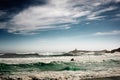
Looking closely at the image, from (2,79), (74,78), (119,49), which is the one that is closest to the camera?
(2,79)

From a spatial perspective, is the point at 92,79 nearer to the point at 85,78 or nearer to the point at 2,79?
the point at 85,78

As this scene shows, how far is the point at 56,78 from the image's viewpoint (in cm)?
1148

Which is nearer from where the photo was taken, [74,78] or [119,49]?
[74,78]

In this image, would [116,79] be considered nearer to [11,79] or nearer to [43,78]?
[43,78]

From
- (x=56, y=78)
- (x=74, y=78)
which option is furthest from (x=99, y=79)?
(x=56, y=78)

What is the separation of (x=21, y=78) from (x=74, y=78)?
339 centimetres

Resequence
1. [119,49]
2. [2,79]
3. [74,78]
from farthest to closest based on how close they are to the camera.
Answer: [119,49]
[74,78]
[2,79]

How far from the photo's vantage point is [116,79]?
1114 centimetres

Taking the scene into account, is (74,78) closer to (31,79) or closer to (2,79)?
(31,79)

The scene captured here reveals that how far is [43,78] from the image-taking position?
449 inches

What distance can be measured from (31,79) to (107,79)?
4772 mm

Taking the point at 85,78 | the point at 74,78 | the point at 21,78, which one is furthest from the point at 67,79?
the point at 21,78

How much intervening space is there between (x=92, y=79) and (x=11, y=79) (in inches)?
201

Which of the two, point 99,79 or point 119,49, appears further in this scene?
point 119,49
